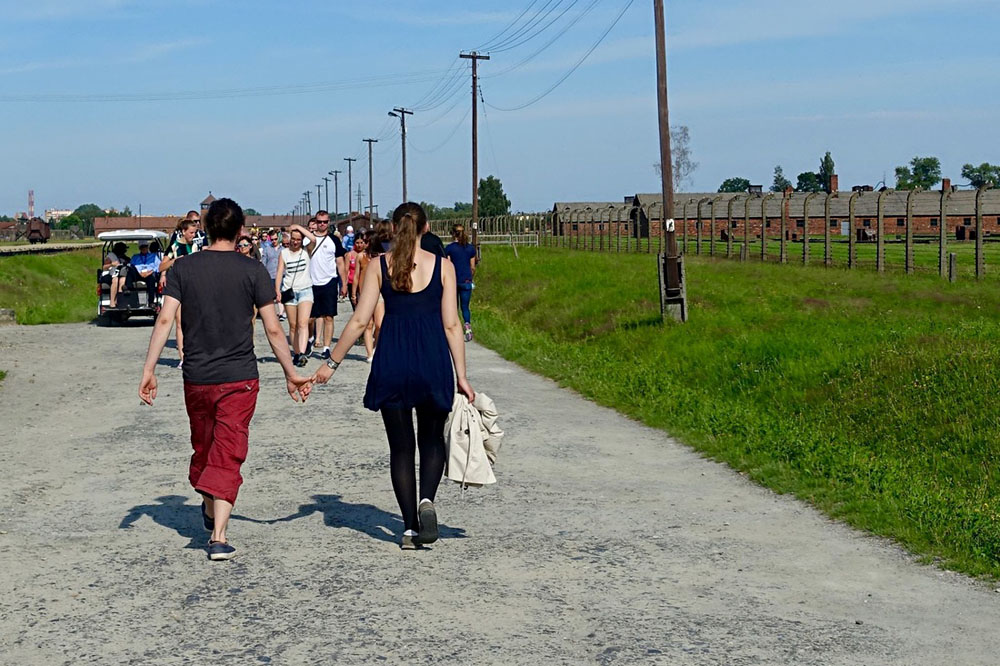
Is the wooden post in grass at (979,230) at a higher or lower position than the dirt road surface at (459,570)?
higher

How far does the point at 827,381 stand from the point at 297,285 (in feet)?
22.0

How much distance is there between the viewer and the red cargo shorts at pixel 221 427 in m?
6.98

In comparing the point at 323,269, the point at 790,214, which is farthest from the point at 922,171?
the point at 323,269

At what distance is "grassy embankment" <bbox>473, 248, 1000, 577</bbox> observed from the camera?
856 cm

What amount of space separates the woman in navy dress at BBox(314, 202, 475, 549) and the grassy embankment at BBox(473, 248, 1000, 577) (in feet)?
8.71

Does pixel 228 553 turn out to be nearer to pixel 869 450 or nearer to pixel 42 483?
pixel 42 483

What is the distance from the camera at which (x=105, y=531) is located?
7.47m

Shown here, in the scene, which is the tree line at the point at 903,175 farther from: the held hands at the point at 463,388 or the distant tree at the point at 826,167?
the held hands at the point at 463,388

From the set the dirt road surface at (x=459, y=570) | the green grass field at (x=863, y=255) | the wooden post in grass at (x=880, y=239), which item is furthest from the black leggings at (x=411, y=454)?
the wooden post in grass at (x=880, y=239)

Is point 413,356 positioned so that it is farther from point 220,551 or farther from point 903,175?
point 903,175

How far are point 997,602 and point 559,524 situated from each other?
8.35ft

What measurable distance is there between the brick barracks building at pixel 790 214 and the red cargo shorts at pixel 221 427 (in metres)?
20.0

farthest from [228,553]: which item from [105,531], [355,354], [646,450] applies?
[355,354]

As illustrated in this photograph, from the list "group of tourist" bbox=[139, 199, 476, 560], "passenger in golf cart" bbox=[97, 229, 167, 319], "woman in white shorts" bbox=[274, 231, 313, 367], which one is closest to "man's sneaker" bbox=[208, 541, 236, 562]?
"group of tourist" bbox=[139, 199, 476, 560]
